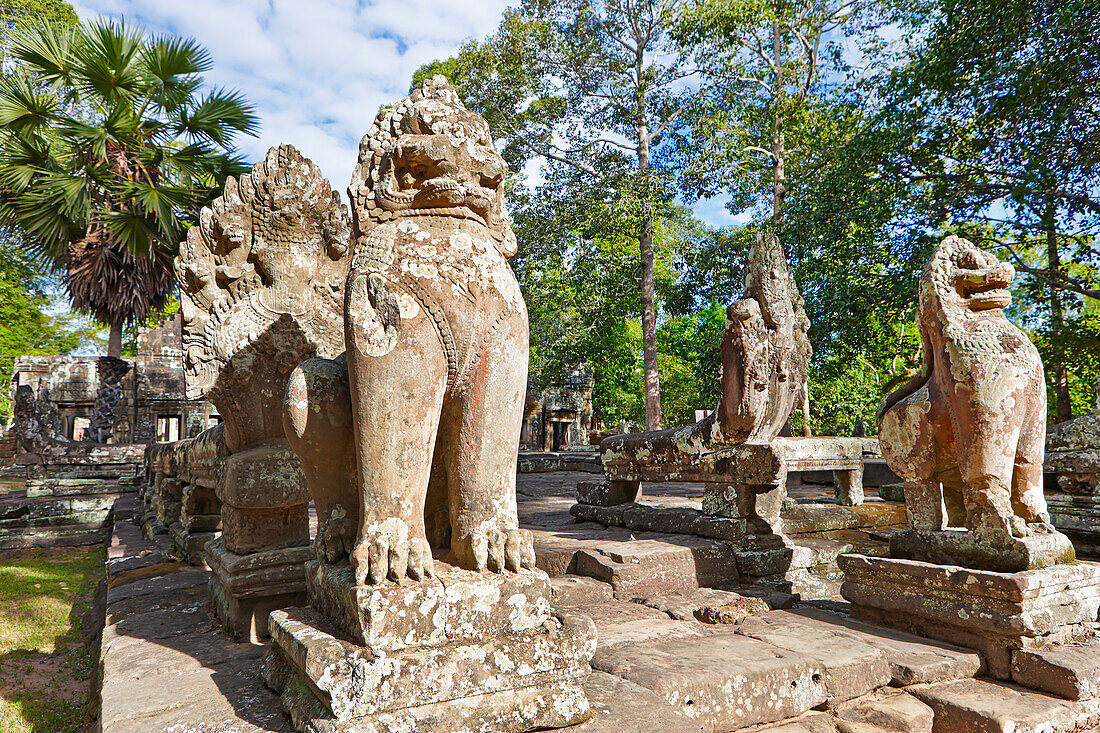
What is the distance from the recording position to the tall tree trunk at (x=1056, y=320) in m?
10.6

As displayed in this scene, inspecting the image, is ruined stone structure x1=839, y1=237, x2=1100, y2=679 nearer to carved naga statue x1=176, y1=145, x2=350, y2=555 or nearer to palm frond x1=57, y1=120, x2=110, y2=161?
carved naga statue x1=176, y1=145, x2=350, y2=555

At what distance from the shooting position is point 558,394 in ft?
75.0

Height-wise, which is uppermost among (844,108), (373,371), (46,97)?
(844,108)

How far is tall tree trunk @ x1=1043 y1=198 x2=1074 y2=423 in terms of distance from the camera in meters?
10.6

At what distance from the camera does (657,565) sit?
3.74 metres

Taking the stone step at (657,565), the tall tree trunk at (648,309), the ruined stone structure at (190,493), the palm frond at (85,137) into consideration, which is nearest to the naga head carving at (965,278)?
the stone step at (657,565)

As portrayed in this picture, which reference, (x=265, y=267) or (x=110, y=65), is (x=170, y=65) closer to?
(x=110, y=65)

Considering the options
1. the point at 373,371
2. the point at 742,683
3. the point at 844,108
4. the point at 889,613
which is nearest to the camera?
the point at 373,371

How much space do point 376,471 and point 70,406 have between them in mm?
22333

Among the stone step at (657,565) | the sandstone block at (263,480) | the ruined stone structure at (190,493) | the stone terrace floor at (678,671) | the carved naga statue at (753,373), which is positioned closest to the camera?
the stone terrace floor at (678,671)

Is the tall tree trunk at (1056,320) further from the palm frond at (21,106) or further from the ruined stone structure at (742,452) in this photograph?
the palm frond at (21,106)

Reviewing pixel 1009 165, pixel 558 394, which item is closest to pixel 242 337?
pixel 1009 165

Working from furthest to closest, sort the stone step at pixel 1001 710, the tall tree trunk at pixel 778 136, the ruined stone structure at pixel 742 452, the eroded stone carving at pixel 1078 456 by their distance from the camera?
1. the tall tree trunk at pixel 778 136
2. the eroded stone carving at pixel 1078 456
3. the ruined stone structure at pixel 742 452
4. the stone step at pixel 1001 710

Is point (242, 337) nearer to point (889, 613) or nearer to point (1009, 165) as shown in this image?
point (889, 613)
